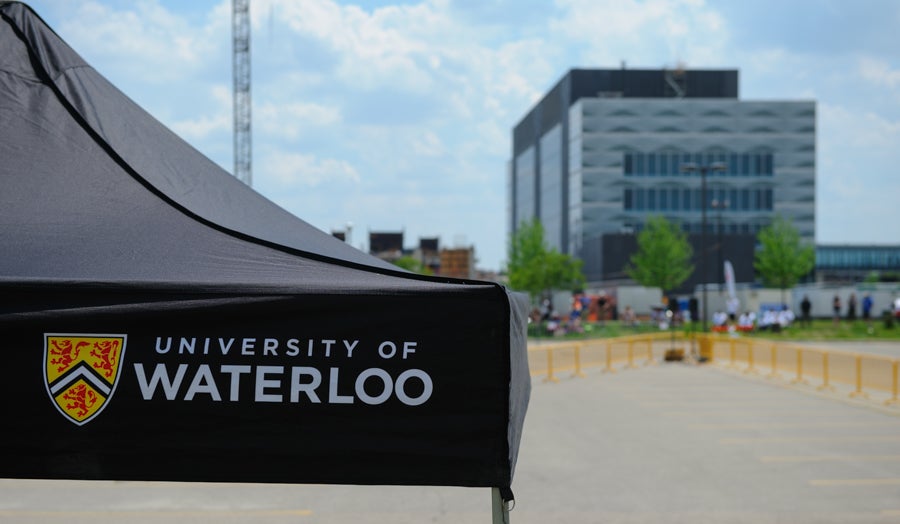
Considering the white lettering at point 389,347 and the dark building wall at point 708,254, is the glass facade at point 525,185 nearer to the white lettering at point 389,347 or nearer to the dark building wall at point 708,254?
the dark building wall at point 708,254

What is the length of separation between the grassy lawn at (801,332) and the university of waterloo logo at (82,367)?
140 ft

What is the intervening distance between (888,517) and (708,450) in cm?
403

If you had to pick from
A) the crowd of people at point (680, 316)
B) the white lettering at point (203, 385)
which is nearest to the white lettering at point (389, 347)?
the white lettering at point (203, 385)

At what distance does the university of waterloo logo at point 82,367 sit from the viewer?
357cm

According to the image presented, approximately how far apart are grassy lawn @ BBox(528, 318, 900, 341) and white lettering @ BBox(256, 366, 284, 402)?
4247 centimetres

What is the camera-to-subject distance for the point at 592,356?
35.2 metres

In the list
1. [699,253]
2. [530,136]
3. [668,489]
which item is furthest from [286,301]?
[530,136]

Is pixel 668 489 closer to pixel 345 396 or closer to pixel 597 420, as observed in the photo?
pixel 597 420

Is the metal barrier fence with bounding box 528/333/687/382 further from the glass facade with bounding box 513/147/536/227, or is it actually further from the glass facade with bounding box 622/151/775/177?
the glass facade with bounding box 513/147/536/227

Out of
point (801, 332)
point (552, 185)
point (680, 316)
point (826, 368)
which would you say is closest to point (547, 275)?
point (680, 316)

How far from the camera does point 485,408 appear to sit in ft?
12.0

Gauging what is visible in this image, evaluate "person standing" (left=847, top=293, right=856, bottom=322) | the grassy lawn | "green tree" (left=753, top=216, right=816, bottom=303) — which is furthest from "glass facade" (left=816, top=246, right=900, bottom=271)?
the grassy lawn

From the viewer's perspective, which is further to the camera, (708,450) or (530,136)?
(530,136)

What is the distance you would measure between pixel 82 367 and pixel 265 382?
726 mm
